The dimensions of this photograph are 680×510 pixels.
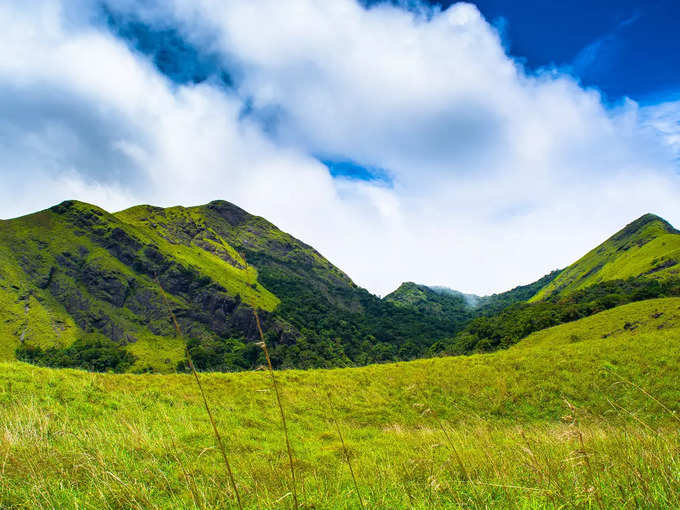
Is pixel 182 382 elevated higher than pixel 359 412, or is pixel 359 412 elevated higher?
pixel 182 382

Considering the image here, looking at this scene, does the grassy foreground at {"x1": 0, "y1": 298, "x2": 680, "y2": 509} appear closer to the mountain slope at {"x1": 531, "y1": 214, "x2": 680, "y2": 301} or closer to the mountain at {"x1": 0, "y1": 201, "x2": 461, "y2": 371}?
the mountain at {"x1": 0, "y1": 201, "x2": 461, "y2": 371}

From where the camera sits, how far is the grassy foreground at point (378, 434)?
12.5 feet

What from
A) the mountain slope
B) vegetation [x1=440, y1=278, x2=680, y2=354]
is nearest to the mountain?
vegetation [x1=440, y1=278, x2=680, y2=354]

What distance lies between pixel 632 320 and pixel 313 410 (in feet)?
165

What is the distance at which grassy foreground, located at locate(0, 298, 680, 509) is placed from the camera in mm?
3822

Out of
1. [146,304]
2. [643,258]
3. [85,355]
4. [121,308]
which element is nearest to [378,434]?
[85,355]

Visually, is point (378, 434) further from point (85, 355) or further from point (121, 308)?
point (121, 308)

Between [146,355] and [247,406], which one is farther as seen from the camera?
[146,355]

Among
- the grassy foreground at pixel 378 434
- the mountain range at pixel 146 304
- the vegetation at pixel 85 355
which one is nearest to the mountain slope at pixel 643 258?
the mountain range at pixel 146 304

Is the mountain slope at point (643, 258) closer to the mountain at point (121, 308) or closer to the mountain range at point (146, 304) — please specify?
the mountain range at point (146, 304)

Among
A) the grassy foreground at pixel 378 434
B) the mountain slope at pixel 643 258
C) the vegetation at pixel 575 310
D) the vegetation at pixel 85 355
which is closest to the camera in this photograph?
the grassy foreground at pixel 378 434

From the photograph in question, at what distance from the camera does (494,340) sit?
323ft

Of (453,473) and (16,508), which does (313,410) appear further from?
(16,508)

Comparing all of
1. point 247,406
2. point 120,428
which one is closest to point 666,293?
point 247,406
